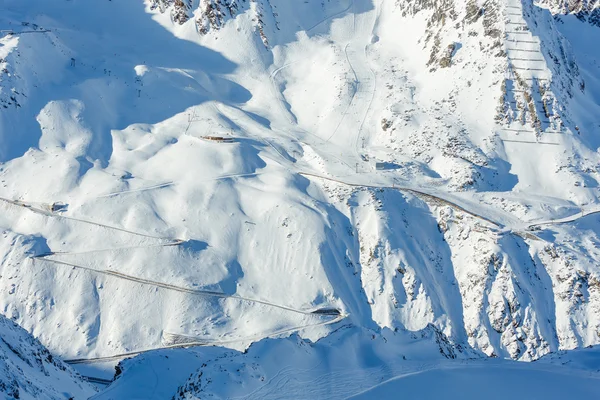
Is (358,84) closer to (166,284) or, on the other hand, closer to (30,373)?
(166,284)

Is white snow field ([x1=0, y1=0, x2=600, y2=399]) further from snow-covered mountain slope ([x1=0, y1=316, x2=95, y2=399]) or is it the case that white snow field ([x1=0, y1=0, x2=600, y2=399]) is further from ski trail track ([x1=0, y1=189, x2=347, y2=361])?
snow-covered mountain slope ([x1=0, y1=316, x2=95, y2=399])

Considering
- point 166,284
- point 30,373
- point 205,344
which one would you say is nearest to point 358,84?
point 166,284

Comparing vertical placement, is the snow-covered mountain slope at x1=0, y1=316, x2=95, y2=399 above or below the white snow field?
below

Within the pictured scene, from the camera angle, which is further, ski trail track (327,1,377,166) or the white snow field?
ski trail track (327,1,377,166)

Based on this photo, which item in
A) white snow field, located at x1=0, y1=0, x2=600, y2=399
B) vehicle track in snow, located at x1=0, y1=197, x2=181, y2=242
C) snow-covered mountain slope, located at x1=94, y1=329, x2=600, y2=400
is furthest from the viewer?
vehicle track in snow, located at x1=0, y1=197, x2=181, y2=242

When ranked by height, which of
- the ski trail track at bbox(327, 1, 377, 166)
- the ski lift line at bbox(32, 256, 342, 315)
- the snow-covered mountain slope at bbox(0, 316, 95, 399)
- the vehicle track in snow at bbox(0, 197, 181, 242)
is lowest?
the snow-covered mountain slope at bbox(0, 316, 95, 399)

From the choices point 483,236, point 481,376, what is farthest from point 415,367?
point 483,236

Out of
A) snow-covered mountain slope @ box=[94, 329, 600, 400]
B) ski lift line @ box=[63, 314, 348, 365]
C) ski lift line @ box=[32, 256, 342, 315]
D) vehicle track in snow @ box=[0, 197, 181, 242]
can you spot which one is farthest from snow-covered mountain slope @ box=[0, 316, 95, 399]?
vehicle track in snow @ box=[0, 197, 181, 242]

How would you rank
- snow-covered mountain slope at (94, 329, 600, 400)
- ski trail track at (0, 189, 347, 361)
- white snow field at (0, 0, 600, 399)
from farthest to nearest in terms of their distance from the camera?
white snow field at (0, 0, 600, 399)
ski trail track at (0, 189, 347, 361)
snow-covered mountain slope at (94, 329, 600, 400)
